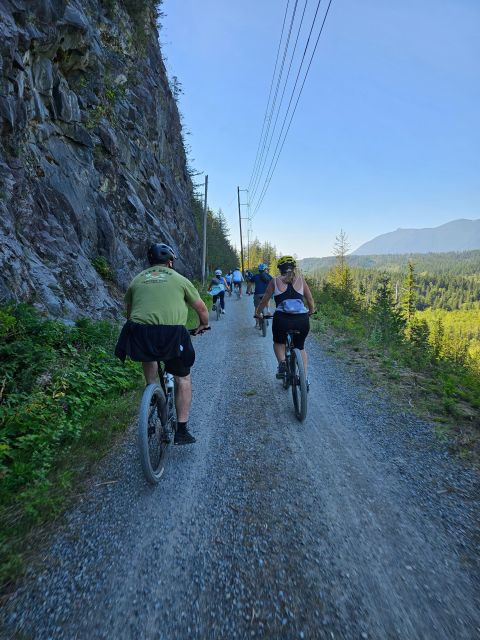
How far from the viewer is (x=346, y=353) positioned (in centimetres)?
920

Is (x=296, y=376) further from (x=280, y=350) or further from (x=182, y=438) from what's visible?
(x=182, y=438)

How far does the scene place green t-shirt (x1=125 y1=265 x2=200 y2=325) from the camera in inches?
140

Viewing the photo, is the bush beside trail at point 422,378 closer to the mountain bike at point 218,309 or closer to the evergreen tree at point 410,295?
the mountain bike at point 218,309

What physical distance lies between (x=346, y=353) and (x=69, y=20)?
1298 cm

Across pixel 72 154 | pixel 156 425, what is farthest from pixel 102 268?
pixel 156 425

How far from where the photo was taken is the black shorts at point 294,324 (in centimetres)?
539

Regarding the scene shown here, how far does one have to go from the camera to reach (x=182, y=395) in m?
4.02

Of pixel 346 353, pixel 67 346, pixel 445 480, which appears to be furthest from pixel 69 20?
pixel 445 480

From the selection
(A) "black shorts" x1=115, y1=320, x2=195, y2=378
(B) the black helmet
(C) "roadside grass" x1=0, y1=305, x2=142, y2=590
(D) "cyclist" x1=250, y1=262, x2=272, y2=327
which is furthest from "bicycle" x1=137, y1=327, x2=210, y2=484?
(D) "cyclist" x1=250, y1=262, x2=272, y2=327

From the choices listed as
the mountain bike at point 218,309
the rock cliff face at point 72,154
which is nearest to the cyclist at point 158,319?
the rock cliff face at point 72,154

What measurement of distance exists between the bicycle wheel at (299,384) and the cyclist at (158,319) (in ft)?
6.29

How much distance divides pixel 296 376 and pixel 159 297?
2644 mm

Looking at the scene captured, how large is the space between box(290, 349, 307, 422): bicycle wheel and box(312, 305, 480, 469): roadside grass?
1.79 meters

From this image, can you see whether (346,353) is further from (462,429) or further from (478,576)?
(478,576)
